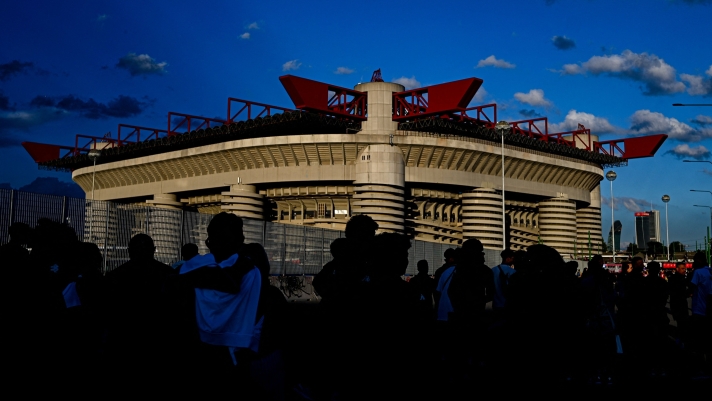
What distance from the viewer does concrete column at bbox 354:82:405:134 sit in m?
56.6

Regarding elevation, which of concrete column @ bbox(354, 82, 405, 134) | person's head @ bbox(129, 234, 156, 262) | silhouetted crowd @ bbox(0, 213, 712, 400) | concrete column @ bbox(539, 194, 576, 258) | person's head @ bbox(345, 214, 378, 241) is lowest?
silhouetted crowd @ bbox(0, 213, 712, 400)


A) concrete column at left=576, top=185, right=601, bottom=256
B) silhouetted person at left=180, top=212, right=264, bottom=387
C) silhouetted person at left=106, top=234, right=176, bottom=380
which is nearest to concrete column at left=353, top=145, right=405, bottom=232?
concrete column at left=576, top=185, right=601, bottom=256

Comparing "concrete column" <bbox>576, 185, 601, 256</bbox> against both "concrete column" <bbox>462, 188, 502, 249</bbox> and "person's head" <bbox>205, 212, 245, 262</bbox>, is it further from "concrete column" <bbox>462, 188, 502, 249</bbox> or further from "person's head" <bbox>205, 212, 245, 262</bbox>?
"person's head" <bbox>205, 212, 245, 262</bbox>

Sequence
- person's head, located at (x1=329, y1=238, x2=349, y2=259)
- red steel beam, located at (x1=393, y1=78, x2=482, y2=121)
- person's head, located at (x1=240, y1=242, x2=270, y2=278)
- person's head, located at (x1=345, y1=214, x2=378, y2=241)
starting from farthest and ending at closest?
red steel beam, located at (x1=393, y1=78, x2=482, y2=121)
person's head, located at (x1=345, y1=214, x2=378, y2=241)
person's head, located at (x1=329, y1=238, x2=349, y2=259)
person's head, located at (x1=240, y1=242, x2=270, y2=278)

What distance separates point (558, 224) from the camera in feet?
231

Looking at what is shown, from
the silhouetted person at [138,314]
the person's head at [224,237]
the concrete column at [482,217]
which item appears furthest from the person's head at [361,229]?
the concrete column at [482,217]

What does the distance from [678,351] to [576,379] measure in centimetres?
457

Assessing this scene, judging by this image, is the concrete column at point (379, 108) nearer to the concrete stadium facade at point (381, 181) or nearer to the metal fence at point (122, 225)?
the concrete stadium facade at point (381, 181)

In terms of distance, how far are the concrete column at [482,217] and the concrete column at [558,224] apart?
9664 mm

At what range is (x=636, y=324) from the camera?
11.6 meters

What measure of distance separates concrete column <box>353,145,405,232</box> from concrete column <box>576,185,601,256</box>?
2793cm

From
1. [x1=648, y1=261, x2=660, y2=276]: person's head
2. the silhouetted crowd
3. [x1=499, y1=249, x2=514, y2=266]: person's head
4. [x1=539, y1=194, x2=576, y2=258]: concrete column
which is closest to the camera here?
the silhouetted crowd

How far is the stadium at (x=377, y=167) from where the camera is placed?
2173 inches

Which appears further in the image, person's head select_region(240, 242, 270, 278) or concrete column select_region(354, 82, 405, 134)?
concrete column select_region(354, 82, 405, 134)
